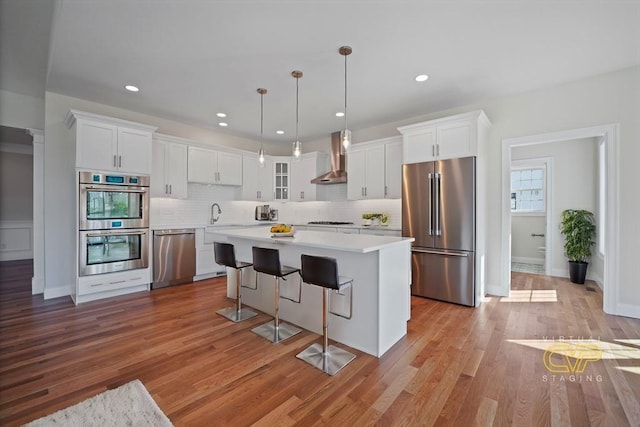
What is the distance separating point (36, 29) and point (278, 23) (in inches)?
106

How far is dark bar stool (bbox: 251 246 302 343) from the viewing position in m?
2.66

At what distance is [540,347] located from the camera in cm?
258

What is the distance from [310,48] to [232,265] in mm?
2480

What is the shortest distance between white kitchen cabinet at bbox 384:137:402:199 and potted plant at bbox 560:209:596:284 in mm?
3068

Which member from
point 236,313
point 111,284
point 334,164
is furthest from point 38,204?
point 334,164

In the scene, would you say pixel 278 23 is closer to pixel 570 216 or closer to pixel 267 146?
pixel 267 146

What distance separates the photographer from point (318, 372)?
221 centimetres

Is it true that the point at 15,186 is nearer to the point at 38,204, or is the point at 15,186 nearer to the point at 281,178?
the point at 38,204

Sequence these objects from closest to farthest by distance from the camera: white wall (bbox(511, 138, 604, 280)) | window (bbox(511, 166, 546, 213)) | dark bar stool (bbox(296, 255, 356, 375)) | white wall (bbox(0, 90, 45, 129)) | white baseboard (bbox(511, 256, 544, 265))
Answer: dark bar stool (bbox(296, 255, 356, 375))
white wall (bbox(0, 90, 45, 129))
white wall (bbox(511, 138, 604, 280))
window (bbox(511, 166, 546, 213))
white baseboard (bbox(511, 256, 544, 265))

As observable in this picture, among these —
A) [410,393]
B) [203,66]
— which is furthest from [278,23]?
[410,393]

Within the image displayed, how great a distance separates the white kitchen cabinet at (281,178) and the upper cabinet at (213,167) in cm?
90

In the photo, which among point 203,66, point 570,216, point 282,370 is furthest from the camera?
point 570,216

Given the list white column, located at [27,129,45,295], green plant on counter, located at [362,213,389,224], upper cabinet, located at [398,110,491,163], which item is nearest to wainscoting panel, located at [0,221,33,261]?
white column, located at [27,129,45,295]

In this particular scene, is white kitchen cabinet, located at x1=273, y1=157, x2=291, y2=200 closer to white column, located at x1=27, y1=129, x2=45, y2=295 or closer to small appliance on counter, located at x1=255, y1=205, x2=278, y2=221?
small appliance on counter, located at x1=255, y1=205, x2=278, y2=221
